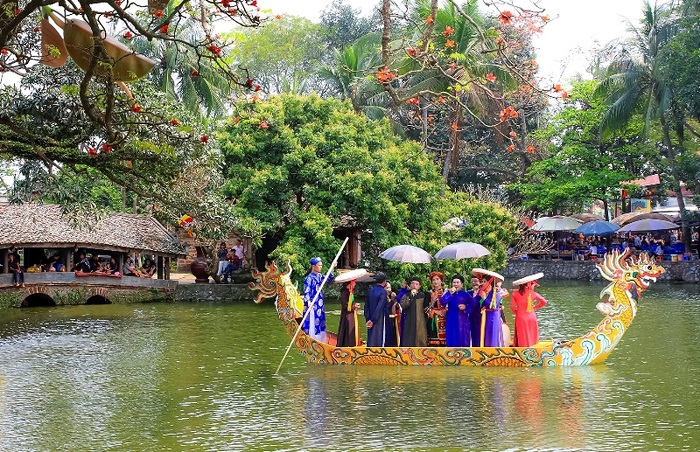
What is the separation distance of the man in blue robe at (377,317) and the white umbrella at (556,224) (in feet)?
73.4

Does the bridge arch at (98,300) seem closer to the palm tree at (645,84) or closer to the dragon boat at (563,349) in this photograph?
the dragon boat at (563,349)

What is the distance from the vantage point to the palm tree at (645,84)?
31812mm

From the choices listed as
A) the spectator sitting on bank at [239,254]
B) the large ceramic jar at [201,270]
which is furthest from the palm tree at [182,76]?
the large ceramic jar at [201,270]

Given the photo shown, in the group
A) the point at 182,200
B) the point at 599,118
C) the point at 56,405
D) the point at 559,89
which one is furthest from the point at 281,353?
the point at 599,118

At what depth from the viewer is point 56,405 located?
11.7 meters

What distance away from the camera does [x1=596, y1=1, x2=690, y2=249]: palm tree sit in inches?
1252

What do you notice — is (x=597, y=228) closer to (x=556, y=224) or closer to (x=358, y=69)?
(x=556, y=224)

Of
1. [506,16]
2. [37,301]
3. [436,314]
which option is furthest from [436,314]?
[37,301]

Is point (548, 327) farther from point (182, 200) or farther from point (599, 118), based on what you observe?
point (599, 118)

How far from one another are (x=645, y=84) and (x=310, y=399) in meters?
24.1

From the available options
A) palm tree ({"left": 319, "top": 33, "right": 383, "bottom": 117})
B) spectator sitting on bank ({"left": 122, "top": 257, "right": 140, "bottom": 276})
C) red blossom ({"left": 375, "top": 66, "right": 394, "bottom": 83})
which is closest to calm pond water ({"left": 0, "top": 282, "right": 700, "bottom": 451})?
red blossom ({"left": 375, "top": 66, "right": 394, "bottom": 83})

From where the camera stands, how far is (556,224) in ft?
118

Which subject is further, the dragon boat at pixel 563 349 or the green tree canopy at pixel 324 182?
the green tree canopy at pixel 324 182

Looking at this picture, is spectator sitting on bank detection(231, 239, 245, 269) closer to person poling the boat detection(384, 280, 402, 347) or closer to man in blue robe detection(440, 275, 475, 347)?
person poling the boat detection(384, 280, 402, 347)
